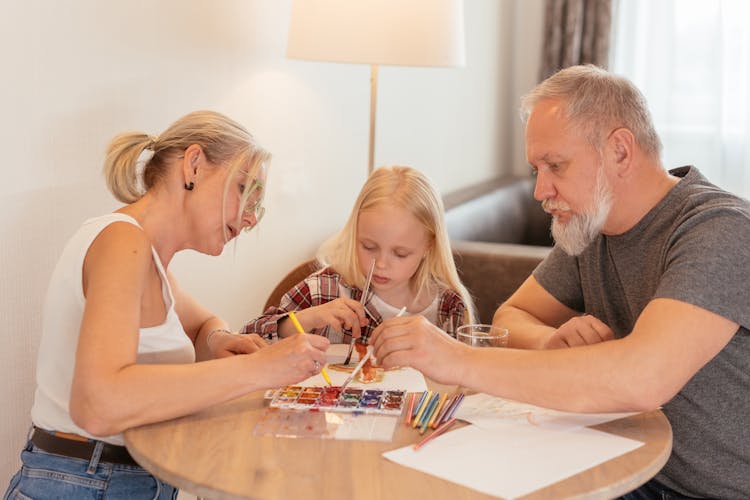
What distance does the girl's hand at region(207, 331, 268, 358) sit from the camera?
5.97 ft

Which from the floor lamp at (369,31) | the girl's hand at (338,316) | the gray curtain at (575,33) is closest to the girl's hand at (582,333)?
the girl's hand at (338,316)

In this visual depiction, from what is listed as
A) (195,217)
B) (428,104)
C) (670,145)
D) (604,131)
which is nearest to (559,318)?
(604,131)

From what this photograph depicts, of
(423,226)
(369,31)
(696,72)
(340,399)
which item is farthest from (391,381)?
(696,72)

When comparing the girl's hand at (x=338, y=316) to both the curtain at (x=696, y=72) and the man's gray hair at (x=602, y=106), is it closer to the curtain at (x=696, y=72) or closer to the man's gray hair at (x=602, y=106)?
the man's gray hair at (x=602, y=106)

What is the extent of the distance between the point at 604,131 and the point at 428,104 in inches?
94.1

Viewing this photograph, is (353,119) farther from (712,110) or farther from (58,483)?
(712,110)

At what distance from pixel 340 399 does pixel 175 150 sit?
542mm

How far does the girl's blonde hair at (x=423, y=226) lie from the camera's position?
226 centimetres

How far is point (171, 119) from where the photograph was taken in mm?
2318

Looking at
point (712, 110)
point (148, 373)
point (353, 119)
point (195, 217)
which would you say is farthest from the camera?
point (712, 110)

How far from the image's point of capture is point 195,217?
67.1 inches

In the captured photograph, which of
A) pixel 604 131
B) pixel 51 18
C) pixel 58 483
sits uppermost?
pixel 51 18

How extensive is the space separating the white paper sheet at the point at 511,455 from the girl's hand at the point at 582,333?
247 mm

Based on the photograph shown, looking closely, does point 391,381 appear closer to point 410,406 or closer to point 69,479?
point 410,406
